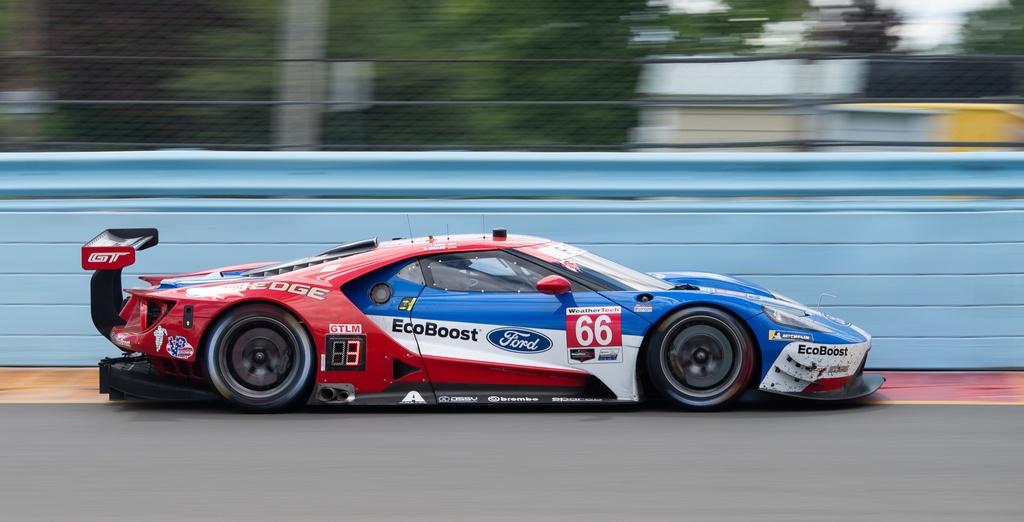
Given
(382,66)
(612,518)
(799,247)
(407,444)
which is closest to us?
(612,518)

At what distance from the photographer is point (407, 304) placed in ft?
21.2

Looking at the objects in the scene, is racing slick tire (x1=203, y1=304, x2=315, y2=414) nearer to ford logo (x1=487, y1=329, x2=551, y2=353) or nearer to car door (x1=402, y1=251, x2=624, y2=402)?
car door (x1=402, y1=251, x2=624, y2=402)

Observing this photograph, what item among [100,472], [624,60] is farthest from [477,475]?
[624,60]

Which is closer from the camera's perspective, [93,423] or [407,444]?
[407,444]

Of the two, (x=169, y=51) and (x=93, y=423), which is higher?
(x=169, y=51)

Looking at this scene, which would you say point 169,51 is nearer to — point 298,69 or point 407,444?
point 298,69

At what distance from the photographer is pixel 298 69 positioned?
898cm

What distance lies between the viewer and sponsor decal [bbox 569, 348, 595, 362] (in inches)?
249

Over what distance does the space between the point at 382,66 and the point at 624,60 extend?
1.91 m

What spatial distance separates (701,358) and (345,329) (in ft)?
6.76

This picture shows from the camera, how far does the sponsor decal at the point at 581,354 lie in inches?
249

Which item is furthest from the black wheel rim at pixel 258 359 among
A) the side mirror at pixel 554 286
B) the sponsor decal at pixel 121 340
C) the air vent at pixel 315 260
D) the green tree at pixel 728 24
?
the green tree at pixel 728 24

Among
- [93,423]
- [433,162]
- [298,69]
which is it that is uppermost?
[298,69]

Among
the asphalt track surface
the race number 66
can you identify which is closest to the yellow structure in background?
the asphalt track surface
